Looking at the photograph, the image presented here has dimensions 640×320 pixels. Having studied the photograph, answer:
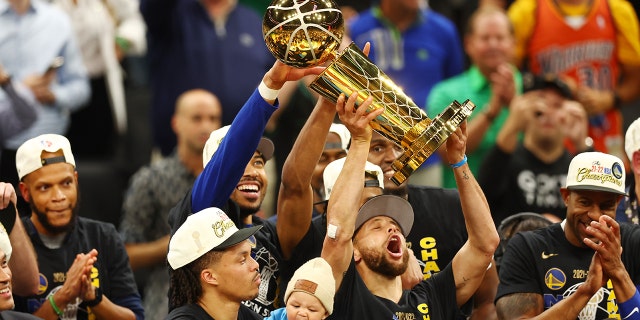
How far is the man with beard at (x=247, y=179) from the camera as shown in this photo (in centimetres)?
652

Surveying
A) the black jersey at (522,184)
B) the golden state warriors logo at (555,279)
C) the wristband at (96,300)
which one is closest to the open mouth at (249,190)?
the wristband at (96,300)

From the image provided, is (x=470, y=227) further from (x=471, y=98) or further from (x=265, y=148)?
(x=471, y=98)

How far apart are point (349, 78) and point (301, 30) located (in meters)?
0.32

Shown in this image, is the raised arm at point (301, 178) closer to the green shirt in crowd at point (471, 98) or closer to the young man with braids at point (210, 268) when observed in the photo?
the young man with braids at point (210, 268)

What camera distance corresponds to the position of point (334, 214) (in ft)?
21.0

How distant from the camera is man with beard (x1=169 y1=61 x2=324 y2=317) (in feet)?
21.4

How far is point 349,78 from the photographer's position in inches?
251

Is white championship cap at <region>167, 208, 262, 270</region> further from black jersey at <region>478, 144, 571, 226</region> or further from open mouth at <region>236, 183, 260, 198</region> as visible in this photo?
black jersey at <region>478, 144, 571, 226</region>

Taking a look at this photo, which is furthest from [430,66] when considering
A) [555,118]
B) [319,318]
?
[319,318]

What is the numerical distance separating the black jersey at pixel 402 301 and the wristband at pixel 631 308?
84 centimetres

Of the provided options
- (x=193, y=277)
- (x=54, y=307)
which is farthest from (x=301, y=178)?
(x=54, y=307)

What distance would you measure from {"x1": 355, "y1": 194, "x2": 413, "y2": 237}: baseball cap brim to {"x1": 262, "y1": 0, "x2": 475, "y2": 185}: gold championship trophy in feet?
1.92

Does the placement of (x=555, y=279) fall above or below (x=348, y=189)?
below

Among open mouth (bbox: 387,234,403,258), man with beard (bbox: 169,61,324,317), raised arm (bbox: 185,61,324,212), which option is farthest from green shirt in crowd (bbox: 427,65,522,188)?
raised arm (bbox: 185,61,324,212)
